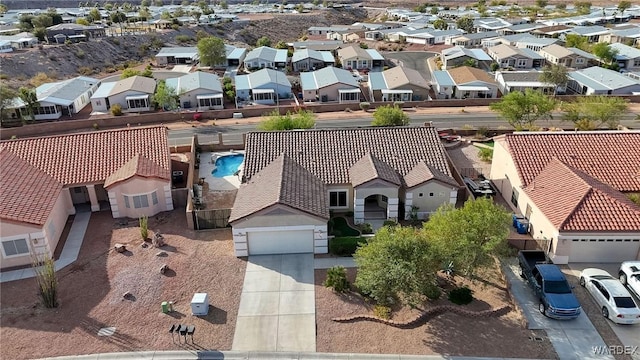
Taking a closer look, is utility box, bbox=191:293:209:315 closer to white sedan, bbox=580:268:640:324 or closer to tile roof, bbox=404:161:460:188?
tile roof, bbox=404:161:460:188

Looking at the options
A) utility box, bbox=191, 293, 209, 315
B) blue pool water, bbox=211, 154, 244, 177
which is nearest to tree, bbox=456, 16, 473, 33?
blue pool water, bbox=211, 154, 244, 177

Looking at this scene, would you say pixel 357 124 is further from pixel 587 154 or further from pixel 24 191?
pixel 24 191

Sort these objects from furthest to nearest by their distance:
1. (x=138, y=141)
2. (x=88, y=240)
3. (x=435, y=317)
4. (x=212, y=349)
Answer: (x=138, y=141)
(x=88, y=240)
(x=435, y=317)
(x=212, y=349)

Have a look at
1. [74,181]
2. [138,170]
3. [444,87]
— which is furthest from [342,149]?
[444,87]

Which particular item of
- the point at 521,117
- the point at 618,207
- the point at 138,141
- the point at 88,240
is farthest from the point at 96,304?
the point at 521,117

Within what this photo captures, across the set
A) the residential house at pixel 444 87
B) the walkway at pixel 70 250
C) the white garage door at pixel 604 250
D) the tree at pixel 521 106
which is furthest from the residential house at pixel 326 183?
the residential house at pixel 444 87

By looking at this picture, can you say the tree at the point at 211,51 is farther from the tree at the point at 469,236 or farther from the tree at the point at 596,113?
the tree at the point at 469,236

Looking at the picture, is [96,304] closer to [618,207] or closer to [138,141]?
[138,141]
